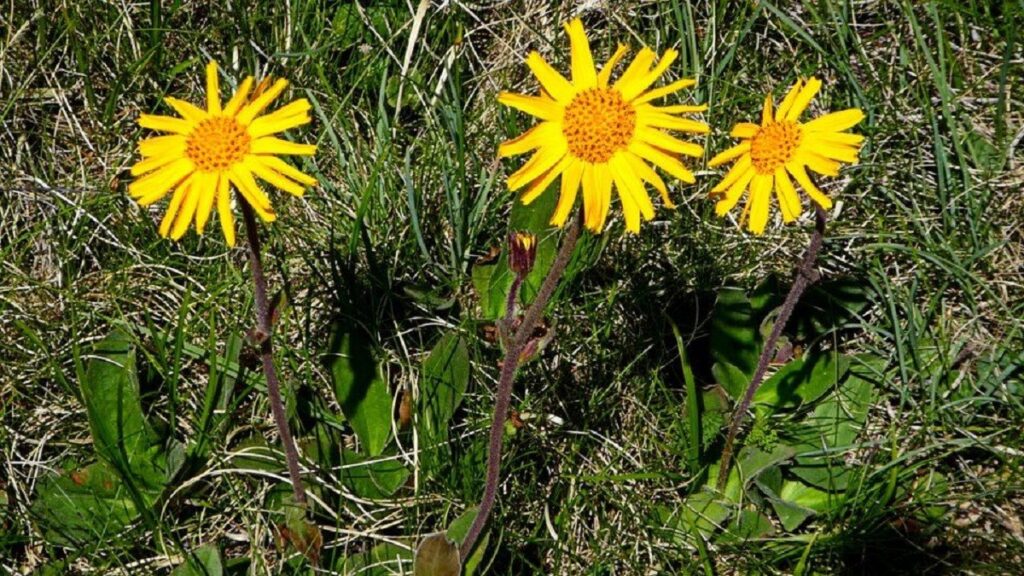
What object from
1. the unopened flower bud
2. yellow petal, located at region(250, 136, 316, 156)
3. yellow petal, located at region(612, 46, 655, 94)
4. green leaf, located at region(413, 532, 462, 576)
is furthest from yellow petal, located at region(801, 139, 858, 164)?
green leaf, located at region(413, 532, 462, 576)

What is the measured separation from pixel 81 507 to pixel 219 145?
1300 millimetres

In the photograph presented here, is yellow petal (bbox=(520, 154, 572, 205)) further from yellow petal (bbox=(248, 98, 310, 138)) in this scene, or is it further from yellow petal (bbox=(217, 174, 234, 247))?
yellow petal (bbox=(217, 174, 234, 247))

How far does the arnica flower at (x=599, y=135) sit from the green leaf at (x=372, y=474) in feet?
3.52

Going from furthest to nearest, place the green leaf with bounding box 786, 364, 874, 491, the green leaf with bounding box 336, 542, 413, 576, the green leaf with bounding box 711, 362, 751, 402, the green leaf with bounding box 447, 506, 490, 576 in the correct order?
the green leaf with bounding box 711, 362, 751, 402 → the green leaf with bounding box 786, 364, 874, 491 → the green leaf with bounding box 336, 542, 413, 576 → the green leaf with bounding box 447, 506, 490, 576

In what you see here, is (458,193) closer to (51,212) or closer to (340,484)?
(340,484)

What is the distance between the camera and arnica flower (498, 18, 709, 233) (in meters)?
2.25

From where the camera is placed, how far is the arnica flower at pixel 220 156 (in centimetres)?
222

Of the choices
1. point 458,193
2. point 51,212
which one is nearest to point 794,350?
point 458,193

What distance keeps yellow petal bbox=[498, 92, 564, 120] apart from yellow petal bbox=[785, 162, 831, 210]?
0.63 m

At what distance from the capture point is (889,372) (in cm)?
326

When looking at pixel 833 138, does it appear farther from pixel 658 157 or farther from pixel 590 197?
pixel 590 197

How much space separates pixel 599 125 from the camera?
226 centimetres

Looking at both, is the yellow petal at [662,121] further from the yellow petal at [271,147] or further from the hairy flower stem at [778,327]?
the yellow petal at [271,147]

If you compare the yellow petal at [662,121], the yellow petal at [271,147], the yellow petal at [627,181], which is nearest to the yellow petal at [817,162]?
the yellow petal at [662,121]
